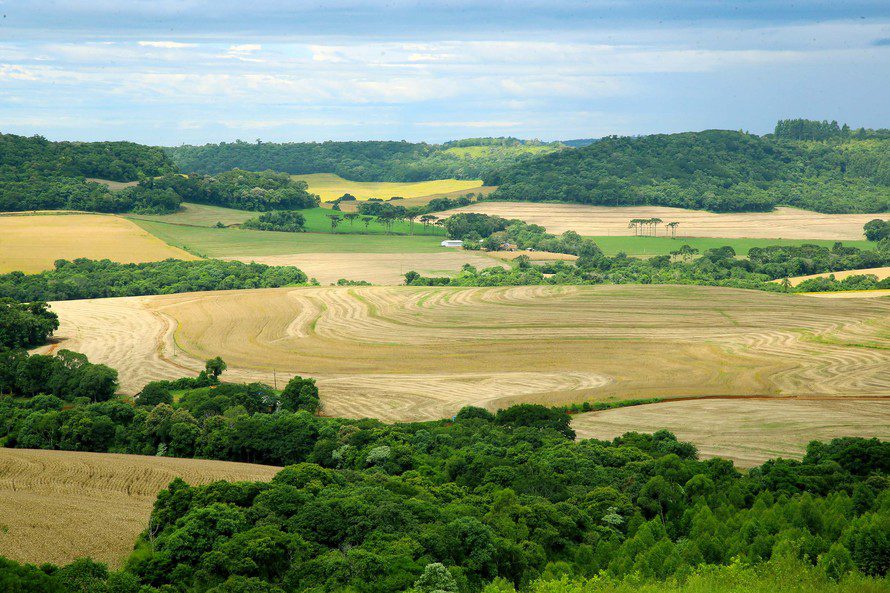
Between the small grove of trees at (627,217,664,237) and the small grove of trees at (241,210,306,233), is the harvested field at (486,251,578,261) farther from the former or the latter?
the small grove of trees at (241,210,306,233)

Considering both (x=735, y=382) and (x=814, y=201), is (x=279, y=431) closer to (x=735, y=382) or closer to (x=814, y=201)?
(x=735, y=382)

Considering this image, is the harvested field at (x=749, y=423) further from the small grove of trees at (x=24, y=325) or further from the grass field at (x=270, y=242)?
the grass field at (x=270, y=242)

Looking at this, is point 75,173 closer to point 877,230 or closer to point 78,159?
point 78,159

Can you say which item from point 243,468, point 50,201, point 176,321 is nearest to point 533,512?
point 243,468

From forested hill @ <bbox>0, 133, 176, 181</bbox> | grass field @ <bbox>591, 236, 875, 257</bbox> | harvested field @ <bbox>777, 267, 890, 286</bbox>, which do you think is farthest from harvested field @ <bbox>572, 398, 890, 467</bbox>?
forested hill @ <bbox>0, 133, 176, 181</bbox>

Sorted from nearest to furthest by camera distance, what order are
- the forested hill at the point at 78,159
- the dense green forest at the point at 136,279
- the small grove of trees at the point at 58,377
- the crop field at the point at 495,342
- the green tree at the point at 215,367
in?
the small grove of trees at the point at 58,377 < the crop field at the point at 495,342 < the green tree at the point at 215,367 < the dense green forest at the point at 136,279 < the forested hill at the point at 78,159

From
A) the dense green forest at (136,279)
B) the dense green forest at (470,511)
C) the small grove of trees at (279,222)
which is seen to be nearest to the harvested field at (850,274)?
the dense green forest at (136,279)
